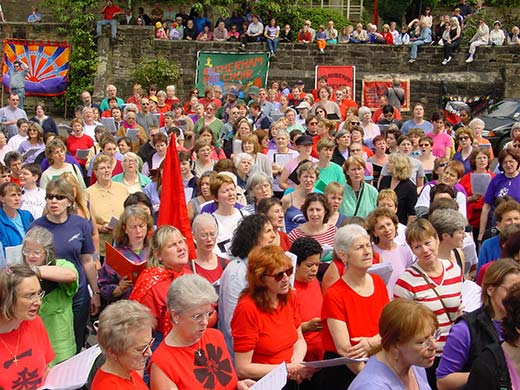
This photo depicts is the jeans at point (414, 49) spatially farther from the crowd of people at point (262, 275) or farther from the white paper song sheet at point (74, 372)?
the white paper song sheet at point (74, 372)

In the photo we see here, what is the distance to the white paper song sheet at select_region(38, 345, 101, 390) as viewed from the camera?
410 centimetres

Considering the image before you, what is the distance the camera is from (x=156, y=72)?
22.9 meters

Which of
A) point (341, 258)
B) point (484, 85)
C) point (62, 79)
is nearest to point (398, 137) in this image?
point (341, 258)

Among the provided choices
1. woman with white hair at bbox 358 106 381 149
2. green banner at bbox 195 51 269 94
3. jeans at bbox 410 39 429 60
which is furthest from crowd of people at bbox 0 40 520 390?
jeans at bbox 410 39 429 60

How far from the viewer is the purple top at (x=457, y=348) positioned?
402cm

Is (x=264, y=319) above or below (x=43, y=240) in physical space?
below

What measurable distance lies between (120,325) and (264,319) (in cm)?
103

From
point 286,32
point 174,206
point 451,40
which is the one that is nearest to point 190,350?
point 174,206

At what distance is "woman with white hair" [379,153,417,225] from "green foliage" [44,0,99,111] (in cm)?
1670

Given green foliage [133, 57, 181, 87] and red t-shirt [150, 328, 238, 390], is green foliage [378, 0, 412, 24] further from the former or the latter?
red t-shirt [150, 328, 238, 390]

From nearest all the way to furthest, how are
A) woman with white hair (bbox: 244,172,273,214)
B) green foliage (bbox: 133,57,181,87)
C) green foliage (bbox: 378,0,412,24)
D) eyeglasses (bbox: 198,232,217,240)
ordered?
eyeglasses (bbox: 198,232,217,240), woman with white hair (bbox: 244,172,273,214), green foliage (bbox: 133,57,181,87), green foliage (bbox: 378,0,412,24)

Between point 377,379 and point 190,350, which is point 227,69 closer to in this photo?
point 190,350

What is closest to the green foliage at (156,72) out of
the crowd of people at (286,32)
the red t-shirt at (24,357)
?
the crowd of people at (286,32)

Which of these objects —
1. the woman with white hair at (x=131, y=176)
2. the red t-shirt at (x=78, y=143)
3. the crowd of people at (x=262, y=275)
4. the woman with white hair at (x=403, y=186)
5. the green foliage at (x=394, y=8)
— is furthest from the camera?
the green foliage at (x=394, y=8)
